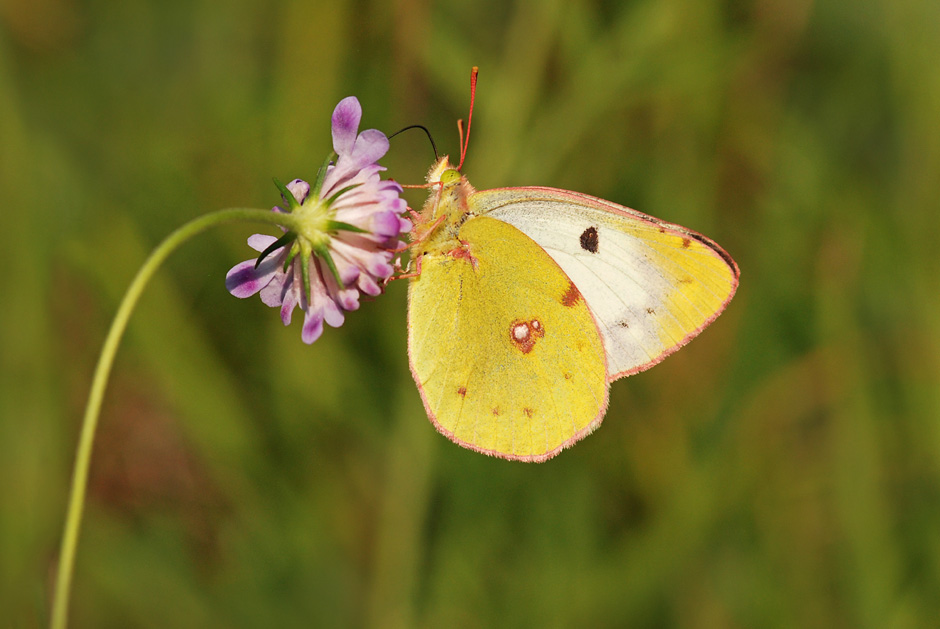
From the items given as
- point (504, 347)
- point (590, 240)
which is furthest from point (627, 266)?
point (504, 347)

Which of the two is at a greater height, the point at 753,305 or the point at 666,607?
the point at 753,305

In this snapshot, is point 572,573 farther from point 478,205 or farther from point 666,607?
point 478,205

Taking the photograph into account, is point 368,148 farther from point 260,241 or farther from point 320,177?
point 260,241

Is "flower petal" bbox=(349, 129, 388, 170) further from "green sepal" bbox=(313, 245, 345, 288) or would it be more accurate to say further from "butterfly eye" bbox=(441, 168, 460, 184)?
"butterfly eye" bbox=(441, 168, 460, 184)

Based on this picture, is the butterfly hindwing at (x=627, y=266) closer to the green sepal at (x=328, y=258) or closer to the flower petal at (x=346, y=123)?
the flower petal at (x=346, y=123)

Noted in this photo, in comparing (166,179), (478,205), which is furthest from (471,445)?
(166,179)
